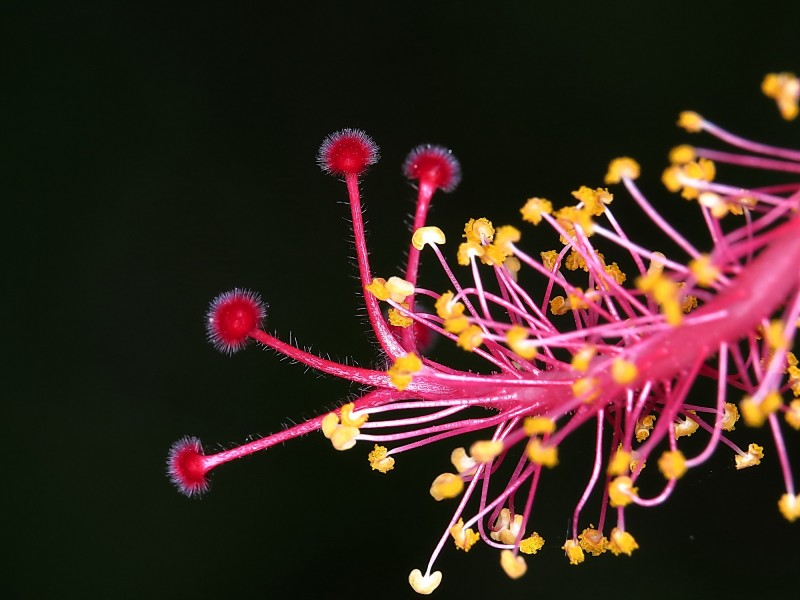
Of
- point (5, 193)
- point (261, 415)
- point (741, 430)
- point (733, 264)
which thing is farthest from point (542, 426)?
point (5, 193)

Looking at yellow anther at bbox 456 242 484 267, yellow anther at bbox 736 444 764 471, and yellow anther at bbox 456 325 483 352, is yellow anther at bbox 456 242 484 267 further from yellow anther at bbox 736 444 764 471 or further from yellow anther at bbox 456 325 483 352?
yellow anther at bbox 736 444 764 471

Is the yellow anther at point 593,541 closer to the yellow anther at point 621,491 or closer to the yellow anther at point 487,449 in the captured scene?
the yellow anther at point 621,491

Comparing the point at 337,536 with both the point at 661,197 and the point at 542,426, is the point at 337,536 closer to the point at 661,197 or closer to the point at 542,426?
the point at 661,197

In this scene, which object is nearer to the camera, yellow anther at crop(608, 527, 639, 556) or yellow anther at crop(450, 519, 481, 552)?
yellow anther at crop(608, 527, 639, 556)

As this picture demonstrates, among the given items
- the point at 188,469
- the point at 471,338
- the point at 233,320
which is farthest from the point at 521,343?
the point at 188,469

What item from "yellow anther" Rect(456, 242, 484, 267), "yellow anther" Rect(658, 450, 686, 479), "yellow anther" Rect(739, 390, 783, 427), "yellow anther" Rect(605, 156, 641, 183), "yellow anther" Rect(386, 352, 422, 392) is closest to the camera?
"yellow anther" Rect(739, 390, 783, 427)

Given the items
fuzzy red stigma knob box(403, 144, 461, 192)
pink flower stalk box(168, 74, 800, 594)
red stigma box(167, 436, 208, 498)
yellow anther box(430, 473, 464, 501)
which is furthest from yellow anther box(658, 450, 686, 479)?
red stigma box(167, 436, 208, 498)

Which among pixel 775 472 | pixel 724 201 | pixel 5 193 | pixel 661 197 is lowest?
pixel 775 472
